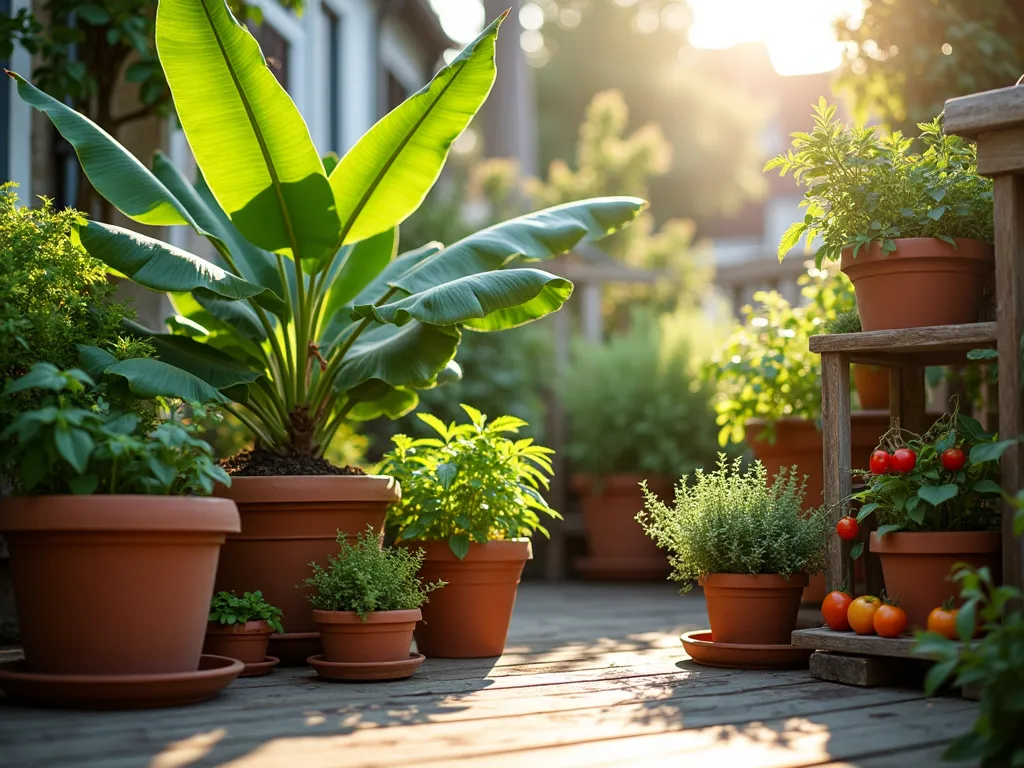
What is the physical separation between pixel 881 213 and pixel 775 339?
1.49 meters

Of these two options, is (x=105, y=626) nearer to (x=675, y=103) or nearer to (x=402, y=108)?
(x=402, y=108)

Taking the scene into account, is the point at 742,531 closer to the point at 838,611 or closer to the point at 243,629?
the point at 838,611

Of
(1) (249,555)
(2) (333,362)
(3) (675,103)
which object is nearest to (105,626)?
(1) (249,555)

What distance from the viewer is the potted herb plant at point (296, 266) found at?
3.09m

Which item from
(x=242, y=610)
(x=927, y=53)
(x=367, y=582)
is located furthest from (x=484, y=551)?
(x=927, y=53)

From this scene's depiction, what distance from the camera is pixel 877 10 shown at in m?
4.82

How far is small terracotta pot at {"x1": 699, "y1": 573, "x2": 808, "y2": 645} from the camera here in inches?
120

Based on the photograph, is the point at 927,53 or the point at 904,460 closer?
the point at 904,460

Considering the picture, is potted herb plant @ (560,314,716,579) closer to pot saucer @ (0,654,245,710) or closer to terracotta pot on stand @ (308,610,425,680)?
terracotta pot on stand @ (308,610,425,680)

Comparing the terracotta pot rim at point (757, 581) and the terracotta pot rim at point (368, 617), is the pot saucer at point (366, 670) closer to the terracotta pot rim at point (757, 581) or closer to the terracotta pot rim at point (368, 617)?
the terracotta pot rim at point (368, 617)

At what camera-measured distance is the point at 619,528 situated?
618 centimetres

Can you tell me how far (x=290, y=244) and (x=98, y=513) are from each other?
51.0 inches

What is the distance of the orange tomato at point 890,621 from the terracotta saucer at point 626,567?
3398 mm

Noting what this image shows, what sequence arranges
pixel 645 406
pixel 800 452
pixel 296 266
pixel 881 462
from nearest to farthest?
pixel 881 462 → pixel 296 266 → pixel 800 452 → pixel 645 406
